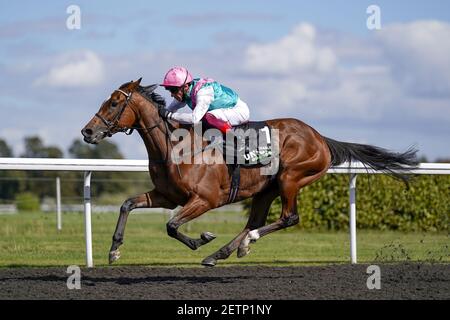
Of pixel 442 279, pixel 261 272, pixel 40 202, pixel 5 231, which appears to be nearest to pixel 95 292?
pixel 261 272

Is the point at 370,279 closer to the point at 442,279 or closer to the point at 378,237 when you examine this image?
the point at 442,279

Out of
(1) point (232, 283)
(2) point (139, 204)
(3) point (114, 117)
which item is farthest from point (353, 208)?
(3) point (114, 117)

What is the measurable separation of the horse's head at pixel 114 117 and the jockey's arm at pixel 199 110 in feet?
1.46

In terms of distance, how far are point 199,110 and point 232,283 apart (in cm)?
163

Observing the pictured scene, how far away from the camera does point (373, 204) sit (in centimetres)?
1490

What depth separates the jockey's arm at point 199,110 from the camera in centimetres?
702

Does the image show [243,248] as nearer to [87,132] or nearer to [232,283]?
[232,283]

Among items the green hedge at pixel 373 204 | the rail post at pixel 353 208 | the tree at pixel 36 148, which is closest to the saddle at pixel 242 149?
the rail post at pixel 353 208

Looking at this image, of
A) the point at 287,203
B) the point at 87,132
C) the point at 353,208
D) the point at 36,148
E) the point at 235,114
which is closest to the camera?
the point at 87,132

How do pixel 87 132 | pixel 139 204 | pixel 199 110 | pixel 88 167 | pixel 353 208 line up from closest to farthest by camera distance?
pixel 87 132
pixel 199 110
pixel 139 204
pixel 88 167
pixel 353 208

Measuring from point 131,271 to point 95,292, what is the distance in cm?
177

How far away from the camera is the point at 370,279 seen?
6824 mm

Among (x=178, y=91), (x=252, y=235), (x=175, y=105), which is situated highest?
(x=178, y=91)

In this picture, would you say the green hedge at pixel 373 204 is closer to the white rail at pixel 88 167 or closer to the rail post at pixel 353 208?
the rail post at pixel 353 208
